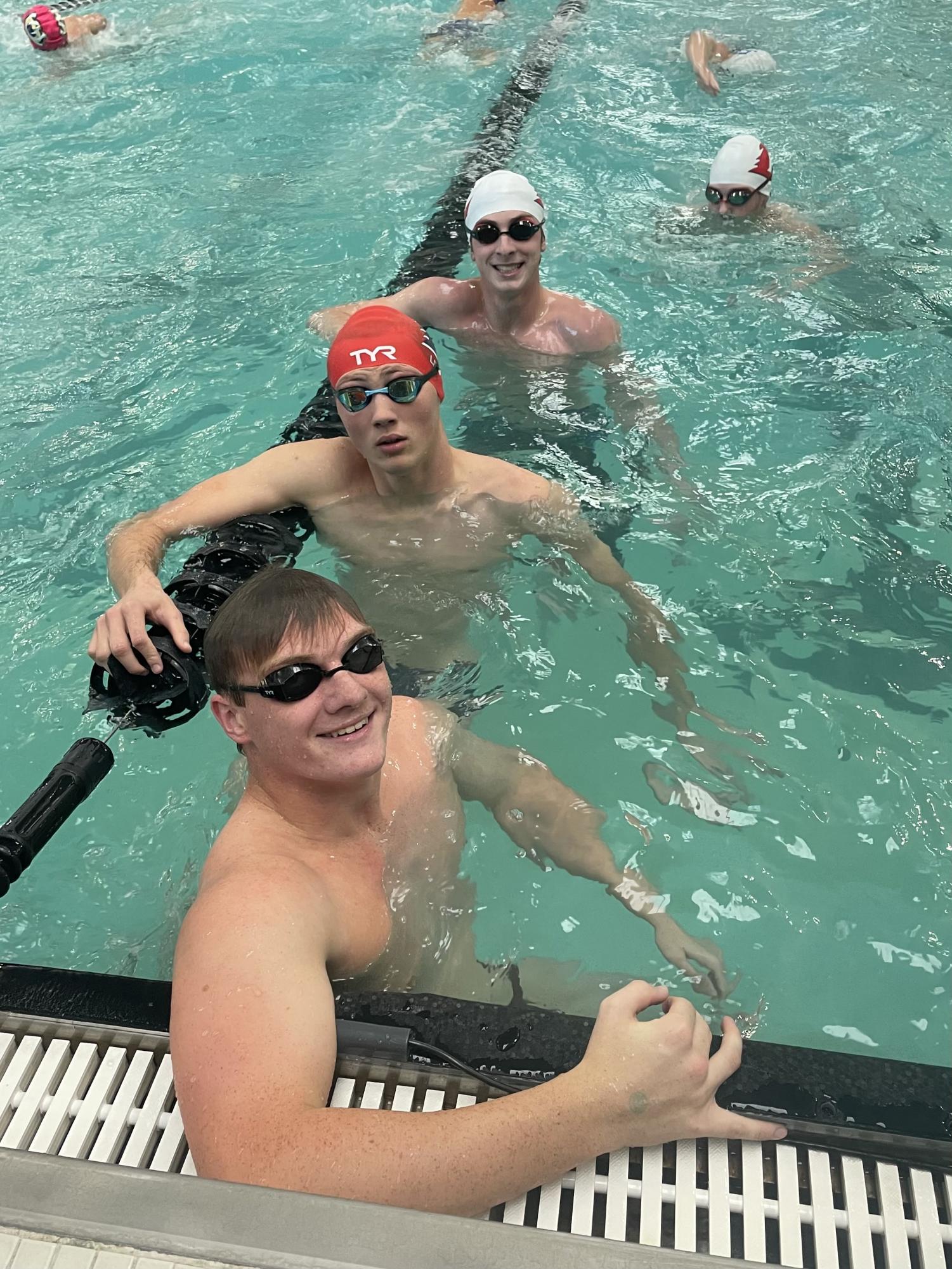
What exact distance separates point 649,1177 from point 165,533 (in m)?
2.45

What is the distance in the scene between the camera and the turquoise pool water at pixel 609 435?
9.25 ft

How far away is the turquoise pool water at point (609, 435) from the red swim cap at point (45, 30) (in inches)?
27.8

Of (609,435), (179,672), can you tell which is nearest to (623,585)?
(609,435)

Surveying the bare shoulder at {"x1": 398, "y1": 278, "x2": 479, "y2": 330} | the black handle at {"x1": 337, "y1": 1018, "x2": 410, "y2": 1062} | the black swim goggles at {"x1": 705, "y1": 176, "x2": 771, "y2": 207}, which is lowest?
the black swim goggles at {"x1": 705, "y1": 176, "x2": 771, "y2": 207}

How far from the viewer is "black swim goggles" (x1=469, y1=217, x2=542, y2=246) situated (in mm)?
4477

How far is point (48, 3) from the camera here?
1163 centimetres

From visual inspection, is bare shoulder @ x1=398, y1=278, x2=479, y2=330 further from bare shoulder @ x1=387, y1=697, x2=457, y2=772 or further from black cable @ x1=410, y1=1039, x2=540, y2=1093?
black cable @ x1=410, y1=1039, x2=540, y2=1093

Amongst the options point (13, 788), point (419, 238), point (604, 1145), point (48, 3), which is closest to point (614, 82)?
point (419, 238)

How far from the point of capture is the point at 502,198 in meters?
4.54

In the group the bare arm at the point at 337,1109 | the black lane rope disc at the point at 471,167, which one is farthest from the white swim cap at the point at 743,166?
the bare arm at the point at 337,1109

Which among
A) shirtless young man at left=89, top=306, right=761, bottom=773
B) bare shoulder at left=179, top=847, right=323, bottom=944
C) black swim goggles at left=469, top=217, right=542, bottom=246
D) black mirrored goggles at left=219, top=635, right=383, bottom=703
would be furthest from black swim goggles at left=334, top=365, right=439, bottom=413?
bare shoulder at left=179, top=847, right=323, bottom=944

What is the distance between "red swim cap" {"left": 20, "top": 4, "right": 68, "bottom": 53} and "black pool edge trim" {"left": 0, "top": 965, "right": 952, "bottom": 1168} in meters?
10.6

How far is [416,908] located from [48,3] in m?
13.0

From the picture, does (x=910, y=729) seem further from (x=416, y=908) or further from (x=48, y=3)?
(x=48, y=3)
